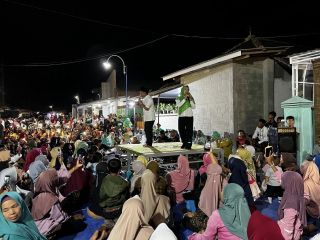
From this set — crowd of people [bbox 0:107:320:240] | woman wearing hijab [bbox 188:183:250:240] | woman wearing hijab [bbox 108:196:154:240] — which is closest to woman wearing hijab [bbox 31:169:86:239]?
crowd of people [bbox 0:107:320:240]

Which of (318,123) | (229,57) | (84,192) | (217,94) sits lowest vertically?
(84,192)

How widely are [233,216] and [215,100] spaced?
9553 millimetres

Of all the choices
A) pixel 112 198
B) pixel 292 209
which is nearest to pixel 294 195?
pixel 292 209

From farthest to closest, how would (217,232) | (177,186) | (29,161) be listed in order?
(29,161) → (177,186) → (217,232)

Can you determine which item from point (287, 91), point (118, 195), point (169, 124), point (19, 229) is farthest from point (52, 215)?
point (169, 124)

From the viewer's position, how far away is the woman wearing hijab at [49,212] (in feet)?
13.4

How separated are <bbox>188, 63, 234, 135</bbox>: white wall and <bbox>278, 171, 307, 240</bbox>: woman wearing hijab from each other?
7417 millimetres

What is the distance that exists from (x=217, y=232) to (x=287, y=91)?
10384 mm

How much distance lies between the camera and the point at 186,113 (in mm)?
7277

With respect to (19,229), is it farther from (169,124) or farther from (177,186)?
(169,124)

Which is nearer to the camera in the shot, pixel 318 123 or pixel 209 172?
pixel 209 172

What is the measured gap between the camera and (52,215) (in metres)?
4.21

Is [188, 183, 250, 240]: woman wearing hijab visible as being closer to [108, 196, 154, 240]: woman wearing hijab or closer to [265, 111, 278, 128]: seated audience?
[108, 196, 154, 240]: woman wearing hijab

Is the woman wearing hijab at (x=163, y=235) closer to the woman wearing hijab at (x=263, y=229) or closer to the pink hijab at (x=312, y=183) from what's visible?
the woman wearing hijab at (x=263, y=229)
